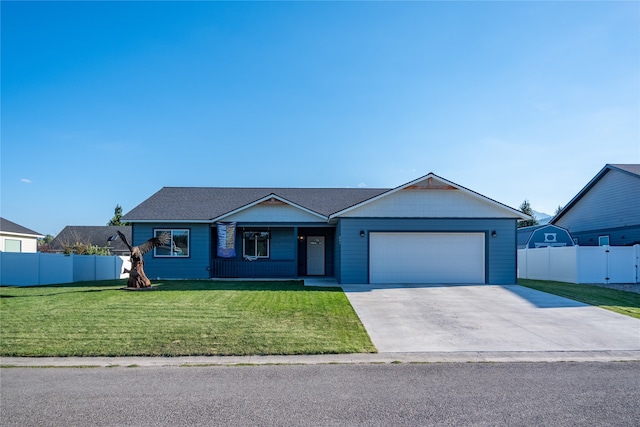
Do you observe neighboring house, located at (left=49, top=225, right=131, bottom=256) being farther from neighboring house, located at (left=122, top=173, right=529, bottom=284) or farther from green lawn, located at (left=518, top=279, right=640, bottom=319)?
green lawn, located at (left=518, top=279, right=640, bottom=319)

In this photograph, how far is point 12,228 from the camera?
27.5 meters

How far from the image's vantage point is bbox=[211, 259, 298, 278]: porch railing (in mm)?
19922

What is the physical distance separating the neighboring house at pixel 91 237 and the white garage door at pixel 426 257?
33.0 m

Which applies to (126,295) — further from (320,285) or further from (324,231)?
(324,231)

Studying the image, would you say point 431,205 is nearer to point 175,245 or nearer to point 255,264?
point 255,264

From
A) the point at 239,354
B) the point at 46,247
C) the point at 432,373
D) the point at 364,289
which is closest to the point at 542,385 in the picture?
the point at 432,373

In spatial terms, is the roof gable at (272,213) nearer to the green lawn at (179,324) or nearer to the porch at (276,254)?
the porch at (276,254)

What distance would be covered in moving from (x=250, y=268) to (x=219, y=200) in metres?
4.25

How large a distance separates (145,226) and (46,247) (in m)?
33.5

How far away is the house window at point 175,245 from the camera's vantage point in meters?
19.6

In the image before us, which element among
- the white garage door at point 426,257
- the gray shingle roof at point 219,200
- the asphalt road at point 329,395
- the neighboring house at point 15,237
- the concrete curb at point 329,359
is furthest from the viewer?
the neighboring house at point 15,237

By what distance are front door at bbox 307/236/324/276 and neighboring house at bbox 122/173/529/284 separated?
49 millimetres

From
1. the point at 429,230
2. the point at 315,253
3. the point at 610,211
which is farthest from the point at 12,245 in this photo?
the point at 610,211

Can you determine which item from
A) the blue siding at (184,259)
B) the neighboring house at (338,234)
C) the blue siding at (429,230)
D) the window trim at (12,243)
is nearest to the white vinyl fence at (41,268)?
the blue siding at (184,259)
